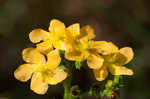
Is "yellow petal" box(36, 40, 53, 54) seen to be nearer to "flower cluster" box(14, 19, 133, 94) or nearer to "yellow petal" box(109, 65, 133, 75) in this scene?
"flower cluster" box(14, 19, 133, 94)

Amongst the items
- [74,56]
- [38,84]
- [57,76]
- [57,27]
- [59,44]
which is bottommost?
[38,84]

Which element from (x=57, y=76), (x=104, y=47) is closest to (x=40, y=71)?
(x=57, y=76)

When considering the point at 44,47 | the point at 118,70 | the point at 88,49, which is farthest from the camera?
the point at 118,70

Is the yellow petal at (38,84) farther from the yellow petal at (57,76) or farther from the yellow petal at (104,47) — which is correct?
the yellow petal at (104,47)

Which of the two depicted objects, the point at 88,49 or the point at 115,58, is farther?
the point at 115,58

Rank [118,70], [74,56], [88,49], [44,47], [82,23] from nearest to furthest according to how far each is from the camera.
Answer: [74,56] → [44,47] → [88,49] → [118,70] → [82,23]

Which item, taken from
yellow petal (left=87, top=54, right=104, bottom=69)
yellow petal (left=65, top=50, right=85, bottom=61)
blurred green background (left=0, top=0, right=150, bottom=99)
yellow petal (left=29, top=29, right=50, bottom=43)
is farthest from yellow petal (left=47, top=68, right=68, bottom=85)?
blurred green background (left=0, top=0, right=150, bottom=99)

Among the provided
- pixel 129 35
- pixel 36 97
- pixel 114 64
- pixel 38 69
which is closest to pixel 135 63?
pixel 129 35

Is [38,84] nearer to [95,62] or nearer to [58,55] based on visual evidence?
[58,55]
